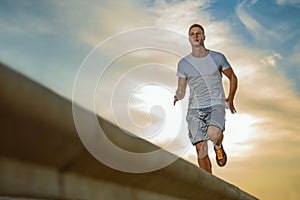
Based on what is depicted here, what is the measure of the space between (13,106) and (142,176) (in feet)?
3.30

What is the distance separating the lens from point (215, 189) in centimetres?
312

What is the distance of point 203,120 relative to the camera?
5.91 m

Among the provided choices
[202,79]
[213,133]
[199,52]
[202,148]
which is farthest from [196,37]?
[202,148]

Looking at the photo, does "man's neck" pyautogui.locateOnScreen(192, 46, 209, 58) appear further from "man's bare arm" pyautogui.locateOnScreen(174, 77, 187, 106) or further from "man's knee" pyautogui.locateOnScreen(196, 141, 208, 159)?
"man's knee" pyautogui.locateOnScreen(196, 141, 208, 159)

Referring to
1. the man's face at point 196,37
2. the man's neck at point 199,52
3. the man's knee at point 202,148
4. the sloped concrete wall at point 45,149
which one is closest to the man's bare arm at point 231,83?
the man's neck at point 199,52

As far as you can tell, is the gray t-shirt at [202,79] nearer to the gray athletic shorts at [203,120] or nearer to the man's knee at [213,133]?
the gray athletic shorts at [203,120]

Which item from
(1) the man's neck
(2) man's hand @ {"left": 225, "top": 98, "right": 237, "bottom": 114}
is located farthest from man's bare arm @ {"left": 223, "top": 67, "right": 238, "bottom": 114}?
(1) the man's neck

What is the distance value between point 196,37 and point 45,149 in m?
4.93

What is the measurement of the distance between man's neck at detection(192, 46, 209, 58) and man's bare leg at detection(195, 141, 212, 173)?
1044mm

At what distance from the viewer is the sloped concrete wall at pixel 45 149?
1.16 m

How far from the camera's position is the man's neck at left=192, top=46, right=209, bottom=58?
600 centimetres

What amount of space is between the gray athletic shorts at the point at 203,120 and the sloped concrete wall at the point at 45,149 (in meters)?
3.96

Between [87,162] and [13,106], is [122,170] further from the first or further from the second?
[13,106]

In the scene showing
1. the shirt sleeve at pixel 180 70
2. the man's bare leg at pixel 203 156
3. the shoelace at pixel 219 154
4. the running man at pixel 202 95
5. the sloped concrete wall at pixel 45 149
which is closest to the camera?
the sloped concrete wall at pixel 45 149
